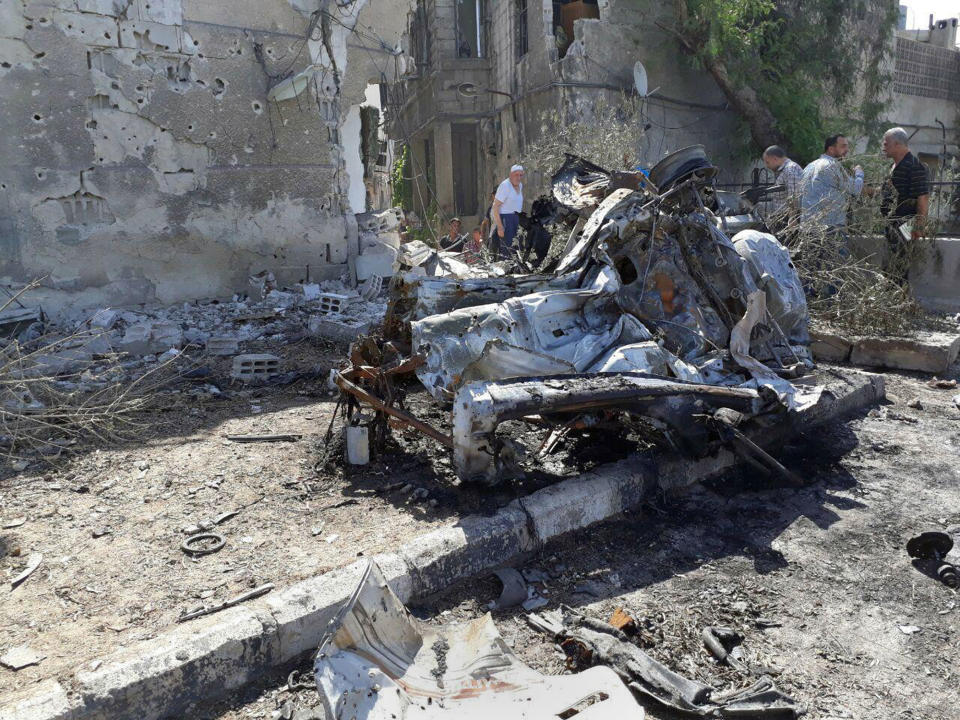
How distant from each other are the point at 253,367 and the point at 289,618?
3958 mm

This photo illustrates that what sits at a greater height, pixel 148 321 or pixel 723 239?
pixel 723 239

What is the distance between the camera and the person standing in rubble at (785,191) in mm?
7961

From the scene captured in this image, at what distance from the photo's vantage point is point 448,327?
12.7 ft

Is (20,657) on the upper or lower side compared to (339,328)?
lower

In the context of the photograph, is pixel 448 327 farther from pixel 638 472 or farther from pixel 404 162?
pixel 404 162

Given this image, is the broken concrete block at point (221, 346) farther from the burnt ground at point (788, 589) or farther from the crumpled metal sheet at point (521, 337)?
the burnt ground at point (788, 589)

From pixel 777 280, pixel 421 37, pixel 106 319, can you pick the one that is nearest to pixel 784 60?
pixel 421 37

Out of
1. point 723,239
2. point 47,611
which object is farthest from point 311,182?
point 47,611

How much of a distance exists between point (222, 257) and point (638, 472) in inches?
246

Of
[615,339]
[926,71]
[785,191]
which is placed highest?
[926,71]

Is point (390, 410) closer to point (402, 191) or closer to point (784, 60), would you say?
point (784, 60)

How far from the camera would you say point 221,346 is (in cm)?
704

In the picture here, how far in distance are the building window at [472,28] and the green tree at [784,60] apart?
7.42 metres

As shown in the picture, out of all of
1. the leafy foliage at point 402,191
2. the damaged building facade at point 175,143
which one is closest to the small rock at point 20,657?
the damaged building facade at point 175,143
